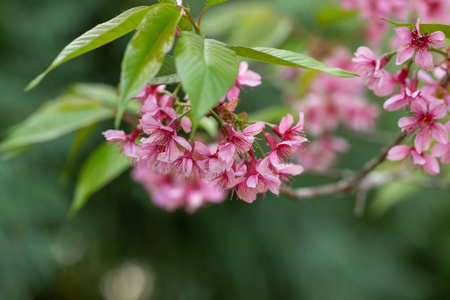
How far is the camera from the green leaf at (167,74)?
1.23 ft

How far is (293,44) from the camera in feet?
3.67

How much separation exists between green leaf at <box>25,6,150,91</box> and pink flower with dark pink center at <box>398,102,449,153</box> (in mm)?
305

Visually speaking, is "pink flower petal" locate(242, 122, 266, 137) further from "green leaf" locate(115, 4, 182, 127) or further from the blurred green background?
the blurred green background

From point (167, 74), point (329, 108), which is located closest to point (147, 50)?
point (167, 74)

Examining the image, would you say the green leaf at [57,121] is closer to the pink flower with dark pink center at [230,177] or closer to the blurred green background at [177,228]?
the pink flower with dark pink center at [230,177]

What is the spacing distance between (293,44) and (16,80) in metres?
1.39

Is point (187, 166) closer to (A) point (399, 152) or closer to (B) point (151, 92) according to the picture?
(B) point (151, 92)

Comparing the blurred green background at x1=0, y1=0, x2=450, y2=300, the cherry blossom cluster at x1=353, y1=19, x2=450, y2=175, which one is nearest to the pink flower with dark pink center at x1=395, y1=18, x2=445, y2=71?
the cherry blossom cluster at x1=353, y1=19, x2=450, y2=175

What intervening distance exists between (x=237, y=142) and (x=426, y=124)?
0.22 meters

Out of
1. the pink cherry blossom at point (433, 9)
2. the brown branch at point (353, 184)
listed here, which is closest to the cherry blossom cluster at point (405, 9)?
the pink cherry blossom at point (433, 9)

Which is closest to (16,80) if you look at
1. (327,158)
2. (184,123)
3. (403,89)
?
(327,158)

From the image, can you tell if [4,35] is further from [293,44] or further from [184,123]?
[184,123]

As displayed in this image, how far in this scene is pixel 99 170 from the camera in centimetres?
76

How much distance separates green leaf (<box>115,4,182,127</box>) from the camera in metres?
0.32
